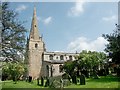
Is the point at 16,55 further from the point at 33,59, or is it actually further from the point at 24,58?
the point at 33,59

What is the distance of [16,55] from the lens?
2558 centimetres

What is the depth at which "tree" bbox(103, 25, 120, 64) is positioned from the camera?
3466 centimetres

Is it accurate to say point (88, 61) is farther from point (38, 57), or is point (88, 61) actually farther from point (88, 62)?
point (38, 57)

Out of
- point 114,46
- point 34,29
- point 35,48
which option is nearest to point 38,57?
point 35,48

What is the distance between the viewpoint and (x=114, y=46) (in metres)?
35.1

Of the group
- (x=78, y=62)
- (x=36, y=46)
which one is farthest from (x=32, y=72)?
(x=78, y=62)

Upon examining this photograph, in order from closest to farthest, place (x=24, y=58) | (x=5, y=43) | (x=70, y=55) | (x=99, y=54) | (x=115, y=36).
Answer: (x=5, y=43) → (x=24, y=58) → (x=115, y=36) → (x=99, y=54) → (x=70, y=55)

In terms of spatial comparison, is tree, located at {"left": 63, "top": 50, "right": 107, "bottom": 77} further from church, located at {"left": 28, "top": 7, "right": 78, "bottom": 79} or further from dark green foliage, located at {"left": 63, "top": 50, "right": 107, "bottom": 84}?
church, located at {"left": 28, "top": 7, "right": 78, "bottom": 79}

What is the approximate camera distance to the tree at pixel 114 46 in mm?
34656

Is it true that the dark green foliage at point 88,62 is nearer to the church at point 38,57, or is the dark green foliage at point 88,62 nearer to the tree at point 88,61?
the tree at point 88,61

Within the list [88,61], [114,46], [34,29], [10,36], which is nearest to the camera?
[10,36]

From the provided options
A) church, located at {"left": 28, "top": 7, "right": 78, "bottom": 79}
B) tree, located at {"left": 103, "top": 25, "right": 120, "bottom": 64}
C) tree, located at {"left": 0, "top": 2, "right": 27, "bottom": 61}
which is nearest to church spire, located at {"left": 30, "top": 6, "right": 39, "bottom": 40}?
church, located at {"left": 28, "top": 7, "right": 78, "bottom": 79}

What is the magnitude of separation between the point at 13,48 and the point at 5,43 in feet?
3.51

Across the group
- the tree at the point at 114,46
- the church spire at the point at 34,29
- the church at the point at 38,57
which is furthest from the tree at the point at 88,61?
the church spire at the point at 34,29
